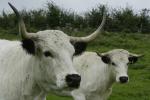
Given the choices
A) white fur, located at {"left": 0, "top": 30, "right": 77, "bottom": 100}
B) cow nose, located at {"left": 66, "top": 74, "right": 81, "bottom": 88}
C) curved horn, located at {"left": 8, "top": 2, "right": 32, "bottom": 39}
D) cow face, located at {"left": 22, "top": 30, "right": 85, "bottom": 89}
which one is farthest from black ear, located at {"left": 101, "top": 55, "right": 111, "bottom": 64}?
cow nose, located at {"left": 66, "top": 74, "right": 81, "bottom": 88}

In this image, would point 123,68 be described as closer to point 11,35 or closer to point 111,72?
point 111,72

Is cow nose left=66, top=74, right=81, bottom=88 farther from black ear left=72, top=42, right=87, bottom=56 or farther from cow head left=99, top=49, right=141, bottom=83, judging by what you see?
cow head left=99, top=49, right=141, bottom=83

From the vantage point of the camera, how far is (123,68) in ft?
52.7

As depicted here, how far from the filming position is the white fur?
8.31 metres

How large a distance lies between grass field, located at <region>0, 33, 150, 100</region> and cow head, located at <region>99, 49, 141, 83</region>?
10.6ft

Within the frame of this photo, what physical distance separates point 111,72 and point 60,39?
27.1 feet

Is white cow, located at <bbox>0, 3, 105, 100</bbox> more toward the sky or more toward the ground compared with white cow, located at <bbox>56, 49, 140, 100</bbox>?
more toward the sky

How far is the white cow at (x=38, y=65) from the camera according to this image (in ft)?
27.1

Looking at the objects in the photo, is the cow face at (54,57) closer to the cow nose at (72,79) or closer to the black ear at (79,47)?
the cow nose at (72,79)

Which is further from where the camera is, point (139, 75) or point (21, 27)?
point (139, 75)

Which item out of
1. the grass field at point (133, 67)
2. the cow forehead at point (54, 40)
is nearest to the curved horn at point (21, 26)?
the cow forehead at point (54, 40)

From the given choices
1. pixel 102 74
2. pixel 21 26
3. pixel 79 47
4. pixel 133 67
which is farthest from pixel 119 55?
pixel 133 67

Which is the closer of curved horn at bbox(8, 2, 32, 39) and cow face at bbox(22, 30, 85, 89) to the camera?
cow face at bbox(22, 30, 85, 89)

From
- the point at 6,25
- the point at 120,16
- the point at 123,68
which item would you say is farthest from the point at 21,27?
the point at 120,16
